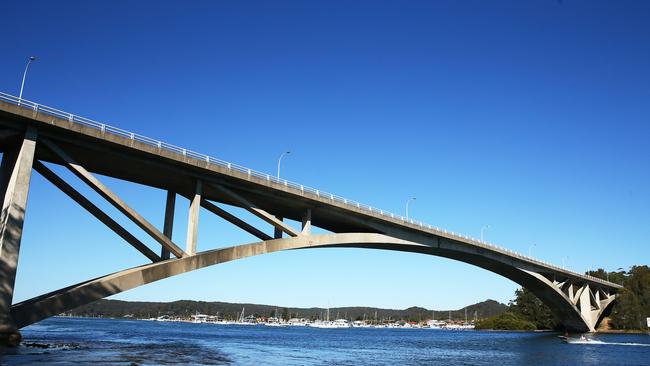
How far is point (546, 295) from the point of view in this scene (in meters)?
93.4

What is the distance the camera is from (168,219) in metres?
35.4

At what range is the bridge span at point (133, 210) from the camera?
26828 mm

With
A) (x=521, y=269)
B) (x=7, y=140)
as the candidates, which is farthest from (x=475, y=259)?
(x=7, y=140)

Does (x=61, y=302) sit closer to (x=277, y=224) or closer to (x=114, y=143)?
(x=114, y=143)

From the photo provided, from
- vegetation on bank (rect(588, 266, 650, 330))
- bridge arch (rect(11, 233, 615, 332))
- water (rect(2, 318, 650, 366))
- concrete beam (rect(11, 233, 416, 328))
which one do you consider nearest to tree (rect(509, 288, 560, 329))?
vegetation on bank (rect(588, 266, 650, 330))

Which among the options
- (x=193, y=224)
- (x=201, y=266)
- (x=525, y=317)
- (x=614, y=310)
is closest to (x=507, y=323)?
(x=525, y=317)

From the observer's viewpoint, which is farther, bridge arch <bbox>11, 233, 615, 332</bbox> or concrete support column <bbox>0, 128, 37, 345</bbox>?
bridge arch <bbox>11, 233, 615, 332</bbox>

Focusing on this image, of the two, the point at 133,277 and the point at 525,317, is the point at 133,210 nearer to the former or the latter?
the point at 133,277

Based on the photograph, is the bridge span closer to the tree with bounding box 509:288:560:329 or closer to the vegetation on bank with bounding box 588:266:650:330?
the vegetation on bank with bounding box 588:266:650:330

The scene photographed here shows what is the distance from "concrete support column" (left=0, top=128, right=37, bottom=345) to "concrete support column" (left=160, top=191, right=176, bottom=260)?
8903mm

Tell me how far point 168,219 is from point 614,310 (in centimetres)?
10931

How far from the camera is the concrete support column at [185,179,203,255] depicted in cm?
3428

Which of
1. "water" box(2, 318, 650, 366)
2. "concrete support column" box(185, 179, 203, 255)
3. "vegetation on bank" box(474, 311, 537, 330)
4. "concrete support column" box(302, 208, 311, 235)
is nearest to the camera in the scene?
"water" box(2, 318, 650, 366)

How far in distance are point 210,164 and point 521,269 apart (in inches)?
2377
